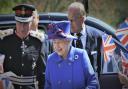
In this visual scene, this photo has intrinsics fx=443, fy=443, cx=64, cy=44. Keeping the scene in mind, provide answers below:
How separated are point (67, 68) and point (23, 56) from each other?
0.87 metres

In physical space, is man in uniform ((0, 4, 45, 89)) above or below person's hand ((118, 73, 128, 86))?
above

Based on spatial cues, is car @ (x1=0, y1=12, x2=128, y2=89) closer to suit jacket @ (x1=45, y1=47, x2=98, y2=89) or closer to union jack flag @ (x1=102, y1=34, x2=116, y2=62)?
union jack flag @ (x1=102, y1=34, x2=116, y2=62)

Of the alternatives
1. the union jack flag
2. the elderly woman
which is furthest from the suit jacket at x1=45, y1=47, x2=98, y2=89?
the union jack flag

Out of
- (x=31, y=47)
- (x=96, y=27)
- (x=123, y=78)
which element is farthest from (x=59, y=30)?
(x=96, y=27)

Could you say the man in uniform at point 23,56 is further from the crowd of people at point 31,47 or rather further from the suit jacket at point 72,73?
the suit jacket at point 72,73

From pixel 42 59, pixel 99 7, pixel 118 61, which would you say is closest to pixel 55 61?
pixel 42 59

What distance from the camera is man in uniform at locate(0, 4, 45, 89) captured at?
525 cm

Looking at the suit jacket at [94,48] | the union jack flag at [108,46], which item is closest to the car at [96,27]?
the union jack flag at [108,46]

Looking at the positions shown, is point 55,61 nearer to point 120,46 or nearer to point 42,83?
point 42,83

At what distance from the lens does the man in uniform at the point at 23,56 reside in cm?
525

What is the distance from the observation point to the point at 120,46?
18.3 feet

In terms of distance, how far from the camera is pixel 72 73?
15.0ft

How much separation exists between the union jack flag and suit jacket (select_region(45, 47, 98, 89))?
1049 millimetres

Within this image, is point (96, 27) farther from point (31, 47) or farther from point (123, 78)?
point (31, 47)
